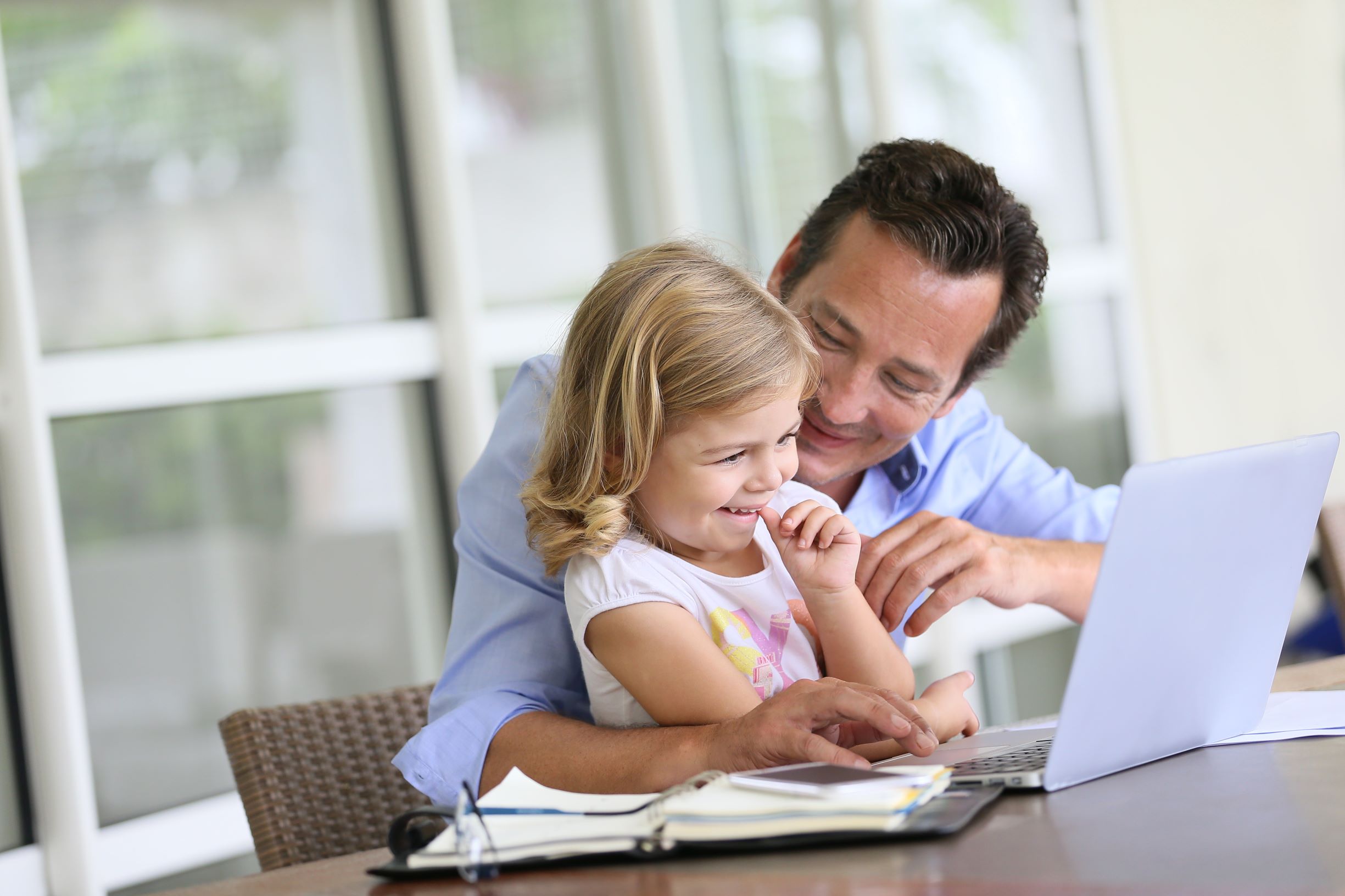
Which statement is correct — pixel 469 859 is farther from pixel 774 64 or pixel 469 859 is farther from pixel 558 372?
pixel 774 64

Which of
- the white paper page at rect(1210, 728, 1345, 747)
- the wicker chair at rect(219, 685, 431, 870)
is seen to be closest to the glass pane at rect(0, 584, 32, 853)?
the wicker chair at rect(219, 685, 431, 870)

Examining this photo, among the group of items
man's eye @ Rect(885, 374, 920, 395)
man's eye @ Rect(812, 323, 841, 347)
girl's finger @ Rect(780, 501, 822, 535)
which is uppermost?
man's eye @ Rect(812, 323, 841, 347)

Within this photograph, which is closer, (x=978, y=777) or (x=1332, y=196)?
(x=978, y=777)

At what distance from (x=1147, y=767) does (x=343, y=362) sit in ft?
6.07

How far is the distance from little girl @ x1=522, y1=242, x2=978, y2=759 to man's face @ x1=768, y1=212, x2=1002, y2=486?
229 millimetres

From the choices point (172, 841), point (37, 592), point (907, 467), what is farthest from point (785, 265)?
point (172, 841)

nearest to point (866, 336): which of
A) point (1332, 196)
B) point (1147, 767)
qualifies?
point (1147, 767)

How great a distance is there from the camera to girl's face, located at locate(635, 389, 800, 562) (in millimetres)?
1287

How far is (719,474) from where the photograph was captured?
1.29m

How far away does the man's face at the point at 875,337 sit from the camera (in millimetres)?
1601

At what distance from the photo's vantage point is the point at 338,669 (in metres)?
A: 2.51

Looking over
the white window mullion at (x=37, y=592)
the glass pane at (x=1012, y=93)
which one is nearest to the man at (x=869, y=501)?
the white window mullion at (x=37, y=592)

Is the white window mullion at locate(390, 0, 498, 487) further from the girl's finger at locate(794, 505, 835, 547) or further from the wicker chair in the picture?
the girl's finger at locate(794, 505, 835, 547)

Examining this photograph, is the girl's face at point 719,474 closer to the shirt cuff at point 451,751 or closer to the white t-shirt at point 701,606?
the white t-shirt at point 701,606
